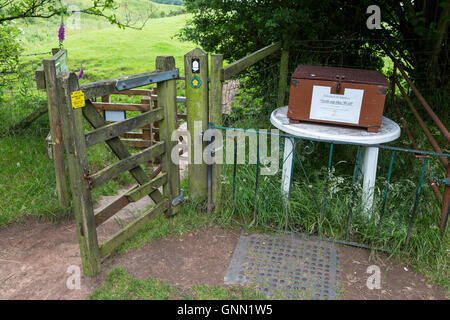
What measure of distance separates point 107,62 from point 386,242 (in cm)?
1084

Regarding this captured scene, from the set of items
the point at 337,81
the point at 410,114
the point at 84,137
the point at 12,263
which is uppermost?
the point at 337,81

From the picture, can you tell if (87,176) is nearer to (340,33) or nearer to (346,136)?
(346,136)

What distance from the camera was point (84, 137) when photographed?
2770 millimetres

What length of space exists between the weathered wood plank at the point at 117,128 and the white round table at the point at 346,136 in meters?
1.14

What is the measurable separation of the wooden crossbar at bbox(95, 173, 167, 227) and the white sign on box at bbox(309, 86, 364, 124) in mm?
1575

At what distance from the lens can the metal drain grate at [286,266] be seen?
296cm

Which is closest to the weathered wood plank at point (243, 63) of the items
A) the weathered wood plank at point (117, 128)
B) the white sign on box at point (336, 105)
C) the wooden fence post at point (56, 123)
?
the weathered wood plank at point (117, 128)

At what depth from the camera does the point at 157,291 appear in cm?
291

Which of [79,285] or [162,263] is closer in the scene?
[79,285]

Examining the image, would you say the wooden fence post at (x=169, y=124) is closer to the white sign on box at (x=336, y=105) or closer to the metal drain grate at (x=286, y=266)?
the metal drain grate at (x=286, y=266)

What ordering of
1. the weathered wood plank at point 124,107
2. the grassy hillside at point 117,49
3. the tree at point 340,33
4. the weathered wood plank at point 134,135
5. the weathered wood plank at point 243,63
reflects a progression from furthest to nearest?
the grassy hillside at point 117,49
the weathered wood plank at point 134,135
the weathered wood plank at point 124,107
the tree at point 340,33
the weathered wood plank at point 243,63

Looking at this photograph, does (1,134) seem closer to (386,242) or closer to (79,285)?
(79,285)

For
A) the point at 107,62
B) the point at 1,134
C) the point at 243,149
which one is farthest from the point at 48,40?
the point at 243,149

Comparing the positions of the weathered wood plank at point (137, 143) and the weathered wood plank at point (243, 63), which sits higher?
the weathered wood plank at point (243, 63)
